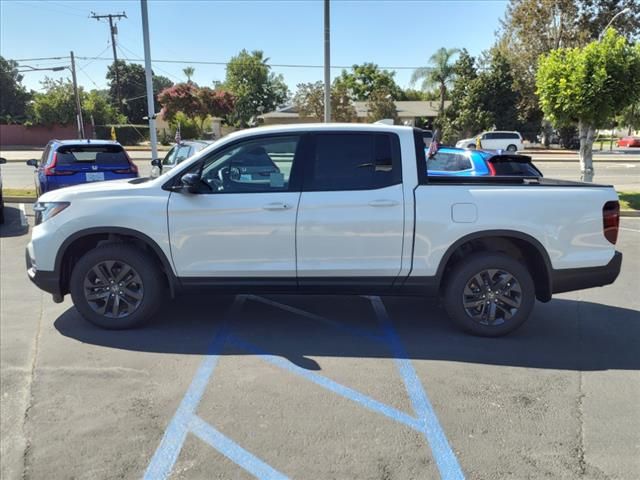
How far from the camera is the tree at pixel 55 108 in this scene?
46.7 meters

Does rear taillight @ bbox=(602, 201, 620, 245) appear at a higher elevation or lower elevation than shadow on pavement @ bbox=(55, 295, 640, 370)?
higher

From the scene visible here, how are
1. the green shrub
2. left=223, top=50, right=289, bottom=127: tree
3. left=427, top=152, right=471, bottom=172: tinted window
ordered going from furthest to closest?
left=223, top=50, right=289, bottom=127: tree
the green shrub
left=427, top=152, right=471, bottom=172: tinted window

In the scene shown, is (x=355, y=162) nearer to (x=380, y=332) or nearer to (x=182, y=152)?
(x=380, y=332)

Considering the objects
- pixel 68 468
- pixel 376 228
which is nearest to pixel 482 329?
pixel 376 228

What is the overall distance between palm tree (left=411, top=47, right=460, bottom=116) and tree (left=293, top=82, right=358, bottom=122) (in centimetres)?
1220

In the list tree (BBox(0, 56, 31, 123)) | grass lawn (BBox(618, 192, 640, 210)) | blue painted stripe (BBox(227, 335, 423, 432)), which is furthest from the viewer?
tree (BBox(0, 56, 31, 123))

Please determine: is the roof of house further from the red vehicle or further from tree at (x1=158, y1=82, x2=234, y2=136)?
the red vehicle

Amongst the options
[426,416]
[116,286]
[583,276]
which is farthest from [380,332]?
[116,286]

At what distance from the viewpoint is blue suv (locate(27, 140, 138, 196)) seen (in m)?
9.29

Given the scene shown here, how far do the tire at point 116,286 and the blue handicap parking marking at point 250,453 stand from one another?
0.75m

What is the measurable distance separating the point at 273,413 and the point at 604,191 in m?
3.42

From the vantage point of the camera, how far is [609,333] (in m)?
4.98

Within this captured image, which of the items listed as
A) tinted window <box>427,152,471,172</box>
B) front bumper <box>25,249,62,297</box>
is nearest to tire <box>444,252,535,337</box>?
front bumper <box>25,249,62,297</box>

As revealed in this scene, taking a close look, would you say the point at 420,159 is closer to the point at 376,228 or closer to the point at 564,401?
the point at 376,228
